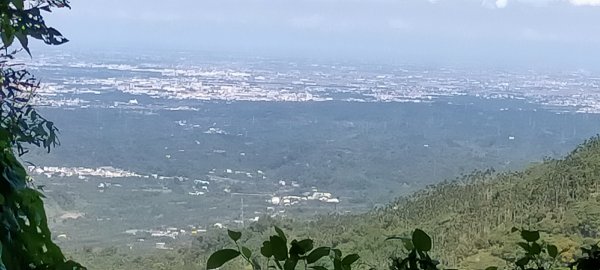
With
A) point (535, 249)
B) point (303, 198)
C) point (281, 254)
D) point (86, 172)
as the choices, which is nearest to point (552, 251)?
point (535, 249)

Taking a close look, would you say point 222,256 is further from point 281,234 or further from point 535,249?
point 535,249

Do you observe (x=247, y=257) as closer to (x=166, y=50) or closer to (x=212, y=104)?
(x=166, y=50)

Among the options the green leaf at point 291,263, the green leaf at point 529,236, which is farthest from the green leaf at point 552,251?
the green leaf at point 291,263

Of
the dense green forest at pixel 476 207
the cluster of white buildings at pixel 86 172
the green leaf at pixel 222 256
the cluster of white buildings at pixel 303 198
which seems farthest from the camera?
the cluster of white buildings at pixel 303 198

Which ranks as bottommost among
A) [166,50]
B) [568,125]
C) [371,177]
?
[371,177]

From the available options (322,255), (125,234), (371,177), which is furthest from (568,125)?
(322,255)

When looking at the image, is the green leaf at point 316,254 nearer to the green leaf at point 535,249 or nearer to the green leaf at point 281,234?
the green leaf at point 281,234

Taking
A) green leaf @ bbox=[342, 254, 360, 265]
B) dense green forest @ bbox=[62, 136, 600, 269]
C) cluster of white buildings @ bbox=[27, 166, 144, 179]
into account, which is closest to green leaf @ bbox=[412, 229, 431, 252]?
green leaf @ bbox=[342, 254, 360, 265]
